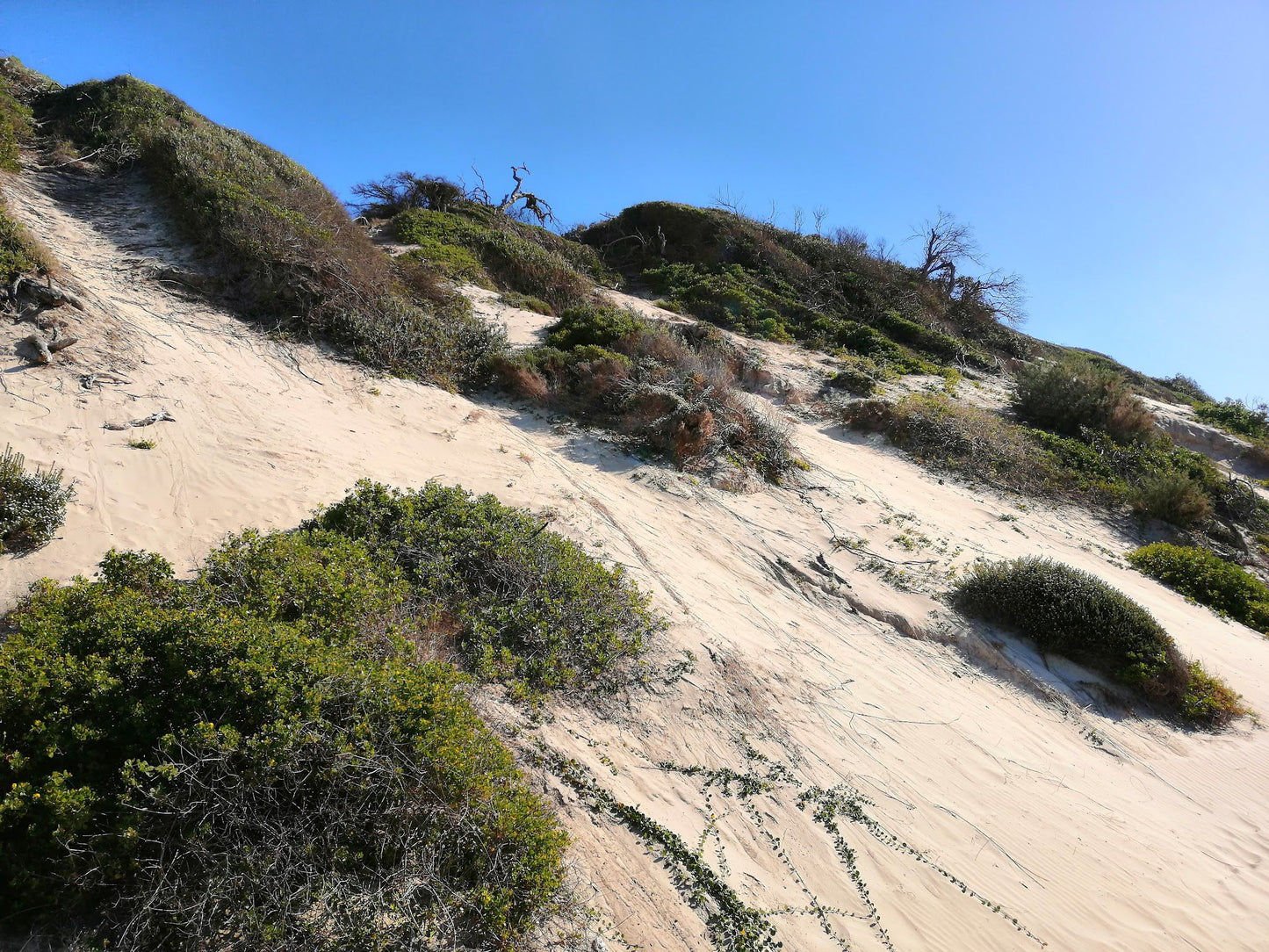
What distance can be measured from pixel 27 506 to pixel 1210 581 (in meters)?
13.3

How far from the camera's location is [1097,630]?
6406 mm

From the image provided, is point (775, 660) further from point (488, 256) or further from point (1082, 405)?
point (488, 256)

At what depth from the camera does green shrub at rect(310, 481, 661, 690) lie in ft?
14.4

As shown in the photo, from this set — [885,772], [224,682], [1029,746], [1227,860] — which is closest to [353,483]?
[224,682]

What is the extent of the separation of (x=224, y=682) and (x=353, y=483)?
3630 millimetres

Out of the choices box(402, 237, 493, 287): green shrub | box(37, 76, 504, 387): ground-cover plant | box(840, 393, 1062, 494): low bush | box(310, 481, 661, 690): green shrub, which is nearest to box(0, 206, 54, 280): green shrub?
box(37, 76, 504, 387): ground-cover plant

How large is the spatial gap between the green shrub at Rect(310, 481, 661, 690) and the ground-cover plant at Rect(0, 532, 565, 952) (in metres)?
1.09

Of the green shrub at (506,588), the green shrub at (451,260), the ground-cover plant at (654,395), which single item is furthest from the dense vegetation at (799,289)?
the green shrub at (506,588)

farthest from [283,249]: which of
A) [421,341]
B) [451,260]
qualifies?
[451,260]

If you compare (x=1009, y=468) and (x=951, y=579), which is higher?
(x=1009, y=468)

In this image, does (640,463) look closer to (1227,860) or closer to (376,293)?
(376,293)

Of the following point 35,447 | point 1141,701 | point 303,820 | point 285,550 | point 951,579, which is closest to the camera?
point 303,820

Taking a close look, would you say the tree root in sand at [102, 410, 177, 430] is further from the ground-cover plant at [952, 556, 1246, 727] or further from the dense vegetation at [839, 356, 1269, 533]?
the dense vegetation at [839, 356, 1269, 533]

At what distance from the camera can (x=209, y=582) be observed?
12.6 feet
